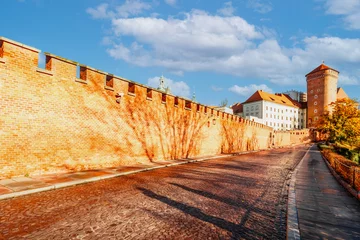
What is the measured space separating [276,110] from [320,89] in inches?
696

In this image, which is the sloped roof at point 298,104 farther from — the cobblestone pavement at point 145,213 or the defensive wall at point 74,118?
the cobblestone pavement at point 145,213

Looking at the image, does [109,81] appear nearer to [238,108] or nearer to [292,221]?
[292,221]

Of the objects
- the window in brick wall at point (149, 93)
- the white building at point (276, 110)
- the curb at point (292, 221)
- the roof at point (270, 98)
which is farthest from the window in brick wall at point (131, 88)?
the roof at point (270, 98)

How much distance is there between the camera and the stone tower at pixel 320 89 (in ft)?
282

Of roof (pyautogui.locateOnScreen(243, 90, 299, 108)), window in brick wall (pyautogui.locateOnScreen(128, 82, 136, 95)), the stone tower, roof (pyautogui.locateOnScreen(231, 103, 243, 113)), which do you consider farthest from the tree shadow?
roof (pyautogui.locateOnScreen(231, 103, 243, 113))

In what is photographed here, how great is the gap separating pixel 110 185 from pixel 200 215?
4.16m

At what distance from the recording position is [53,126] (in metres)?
9.83

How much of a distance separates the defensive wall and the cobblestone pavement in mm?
2777

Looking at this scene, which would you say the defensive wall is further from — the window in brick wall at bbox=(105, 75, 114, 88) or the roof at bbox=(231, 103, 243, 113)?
the roof at bbox=(231, 103, 243, 113)

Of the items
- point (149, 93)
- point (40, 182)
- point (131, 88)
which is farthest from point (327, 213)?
point (149, 93)

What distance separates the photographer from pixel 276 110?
91.1m

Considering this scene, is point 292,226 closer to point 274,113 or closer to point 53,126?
point 53,126

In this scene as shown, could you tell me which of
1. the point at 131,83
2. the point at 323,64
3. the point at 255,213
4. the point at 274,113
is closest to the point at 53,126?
the point at 131,83

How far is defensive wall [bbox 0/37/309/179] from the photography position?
854 cm
